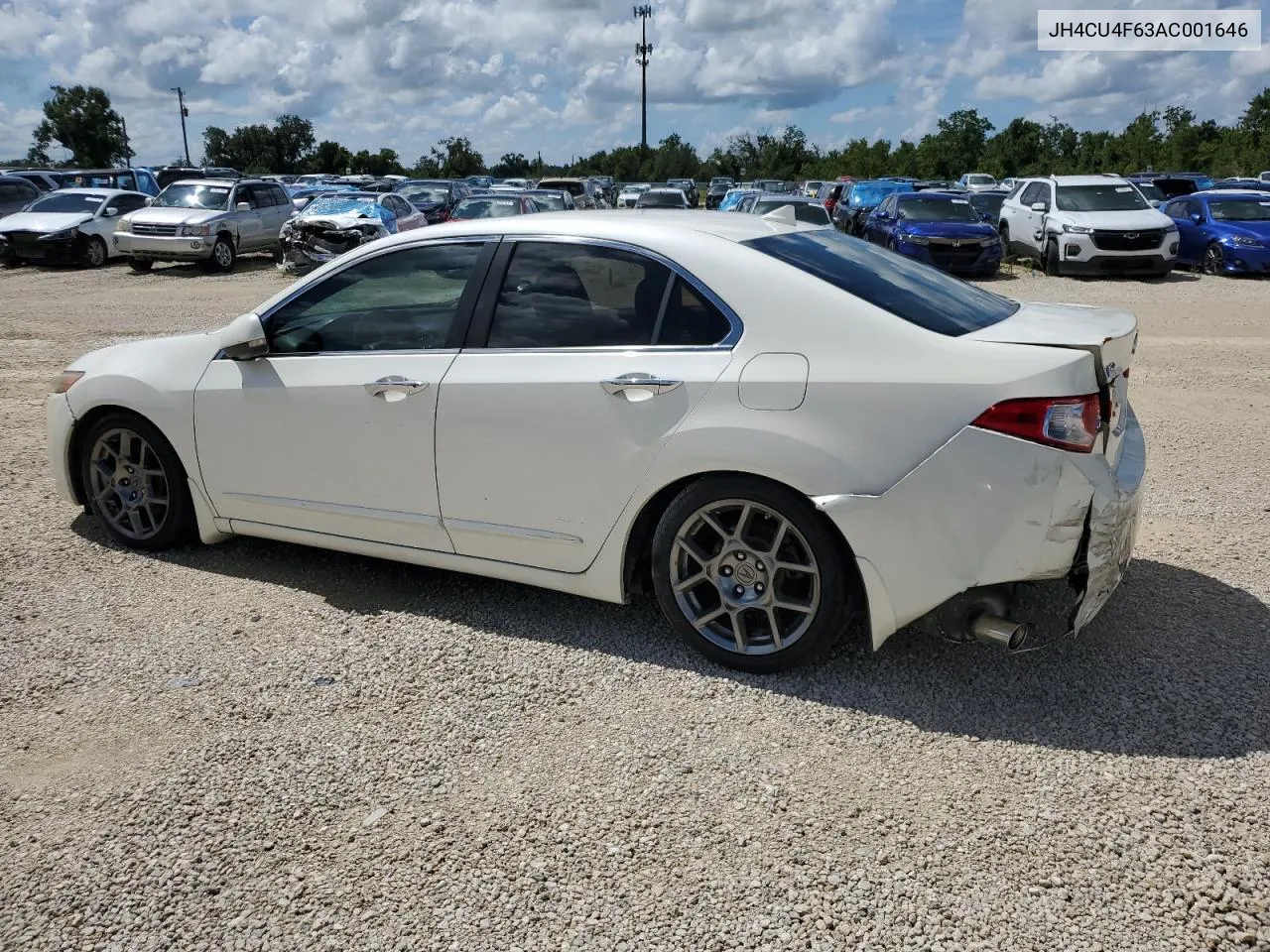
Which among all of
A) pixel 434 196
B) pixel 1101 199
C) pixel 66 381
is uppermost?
pixel 434 196

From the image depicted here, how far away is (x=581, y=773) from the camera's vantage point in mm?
3248

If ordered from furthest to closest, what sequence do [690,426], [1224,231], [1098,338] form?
1. [1224,231]
2. [690,426]
3. [1098,338]

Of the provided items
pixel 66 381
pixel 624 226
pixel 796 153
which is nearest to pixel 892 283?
pixel 624 226

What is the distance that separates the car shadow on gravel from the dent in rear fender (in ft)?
1.54

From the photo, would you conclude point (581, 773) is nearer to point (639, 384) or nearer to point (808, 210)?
point (639, 384)

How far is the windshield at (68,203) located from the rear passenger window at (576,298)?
22621 millimetres

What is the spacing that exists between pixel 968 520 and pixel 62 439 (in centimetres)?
424

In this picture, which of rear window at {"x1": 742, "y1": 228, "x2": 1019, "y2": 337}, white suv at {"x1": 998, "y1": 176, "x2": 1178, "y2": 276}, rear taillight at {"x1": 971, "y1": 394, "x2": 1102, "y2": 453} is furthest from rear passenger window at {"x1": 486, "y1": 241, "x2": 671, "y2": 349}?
white suv at {"x1": 998, "y1": 176, "x2": 1178, "y2": 276}

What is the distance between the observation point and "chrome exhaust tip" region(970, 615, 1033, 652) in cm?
339

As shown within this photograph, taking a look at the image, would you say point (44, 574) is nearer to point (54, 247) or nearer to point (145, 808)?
point (145, 808)

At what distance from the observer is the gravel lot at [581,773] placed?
263 cm

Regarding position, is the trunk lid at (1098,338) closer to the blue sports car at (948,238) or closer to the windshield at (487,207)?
the blue sports car at (948,238)

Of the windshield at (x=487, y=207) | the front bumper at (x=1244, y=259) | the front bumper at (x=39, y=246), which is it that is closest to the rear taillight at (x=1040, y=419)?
the windshield at (x=487, y=207)

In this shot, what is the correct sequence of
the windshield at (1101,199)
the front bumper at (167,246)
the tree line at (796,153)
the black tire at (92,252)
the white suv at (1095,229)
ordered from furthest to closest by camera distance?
1. the tree line at (796,153)
2. the black tire at (92,252)
3. the front bumper at (167,246)
4. the windshield at (1101,199)
5. the white suv at (1095,229)
